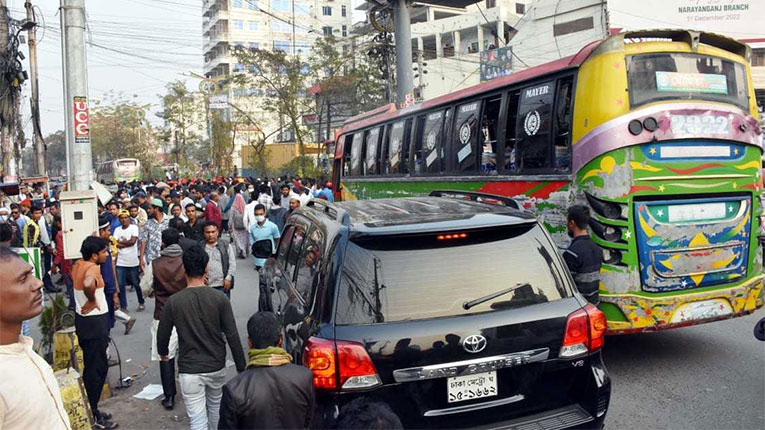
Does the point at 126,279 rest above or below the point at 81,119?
below

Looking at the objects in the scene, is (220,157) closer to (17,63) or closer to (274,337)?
(17,63)

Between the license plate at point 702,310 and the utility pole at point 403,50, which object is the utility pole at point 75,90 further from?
the utility pole at point 403,50

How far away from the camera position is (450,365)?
10.3 ft

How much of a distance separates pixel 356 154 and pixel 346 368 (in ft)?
36.7

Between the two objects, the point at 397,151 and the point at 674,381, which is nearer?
the point at 674,381

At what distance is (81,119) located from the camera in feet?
26.6

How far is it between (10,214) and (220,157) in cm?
3205

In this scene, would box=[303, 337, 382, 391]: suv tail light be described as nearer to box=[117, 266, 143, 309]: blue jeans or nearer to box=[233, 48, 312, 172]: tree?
box=[117, 266, 143, 309]: blue jeans

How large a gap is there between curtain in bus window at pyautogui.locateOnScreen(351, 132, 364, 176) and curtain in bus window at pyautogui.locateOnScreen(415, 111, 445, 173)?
3.93 metres

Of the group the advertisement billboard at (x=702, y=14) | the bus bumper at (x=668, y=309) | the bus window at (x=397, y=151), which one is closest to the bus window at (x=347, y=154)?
the bus window at (x=397, y=151)

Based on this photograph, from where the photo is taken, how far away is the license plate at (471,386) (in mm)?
3152

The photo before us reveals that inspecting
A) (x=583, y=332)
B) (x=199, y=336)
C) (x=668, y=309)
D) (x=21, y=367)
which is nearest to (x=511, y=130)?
(x=668, y=309)

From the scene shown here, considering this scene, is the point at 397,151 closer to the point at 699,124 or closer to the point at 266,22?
the point at 699,124

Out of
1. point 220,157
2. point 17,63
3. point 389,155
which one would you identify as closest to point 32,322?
point 389,155
